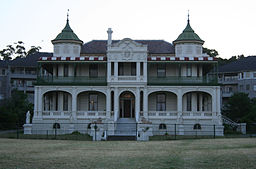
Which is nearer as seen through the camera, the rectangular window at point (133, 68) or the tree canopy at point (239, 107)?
the rectangular window at point (133, 68)

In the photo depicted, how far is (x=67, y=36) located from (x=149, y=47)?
987 cm

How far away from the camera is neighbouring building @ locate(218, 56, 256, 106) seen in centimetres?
6949

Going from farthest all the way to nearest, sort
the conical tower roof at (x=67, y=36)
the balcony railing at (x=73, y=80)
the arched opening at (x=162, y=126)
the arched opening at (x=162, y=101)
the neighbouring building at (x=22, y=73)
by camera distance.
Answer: the neighbouring building at (x=22, y=73)
the conical tower roof at (x=67, y=36)
the arched opening at (x=162, y=101)
the balcony railing at (x=73, y=80)
the arched opening at (x=162, y=126)

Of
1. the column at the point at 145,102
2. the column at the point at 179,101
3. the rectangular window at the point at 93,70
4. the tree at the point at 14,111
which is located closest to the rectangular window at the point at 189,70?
the column at the point at 179,101

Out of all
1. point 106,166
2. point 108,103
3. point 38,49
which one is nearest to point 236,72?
point 108,103

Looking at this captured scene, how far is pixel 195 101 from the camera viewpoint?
151 ft

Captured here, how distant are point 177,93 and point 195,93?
8.46 ft

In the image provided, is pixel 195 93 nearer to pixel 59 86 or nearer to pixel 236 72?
pixel 59 86

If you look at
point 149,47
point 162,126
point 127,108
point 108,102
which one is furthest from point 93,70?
point 162,126

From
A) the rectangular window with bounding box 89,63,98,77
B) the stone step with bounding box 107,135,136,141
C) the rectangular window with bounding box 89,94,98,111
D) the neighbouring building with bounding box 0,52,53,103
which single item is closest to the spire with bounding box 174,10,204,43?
the rectangular window with bounding box 89,63,98,77

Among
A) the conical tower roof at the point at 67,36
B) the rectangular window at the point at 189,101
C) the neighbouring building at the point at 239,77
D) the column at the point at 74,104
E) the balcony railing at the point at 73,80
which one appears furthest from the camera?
the neighbouring building at the point at 239,77

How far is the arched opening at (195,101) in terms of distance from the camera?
45.8 metres

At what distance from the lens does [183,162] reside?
1802 centimetres

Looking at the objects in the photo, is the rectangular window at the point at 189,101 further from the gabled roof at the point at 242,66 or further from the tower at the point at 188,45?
the gabled roof at the point at 242,66
